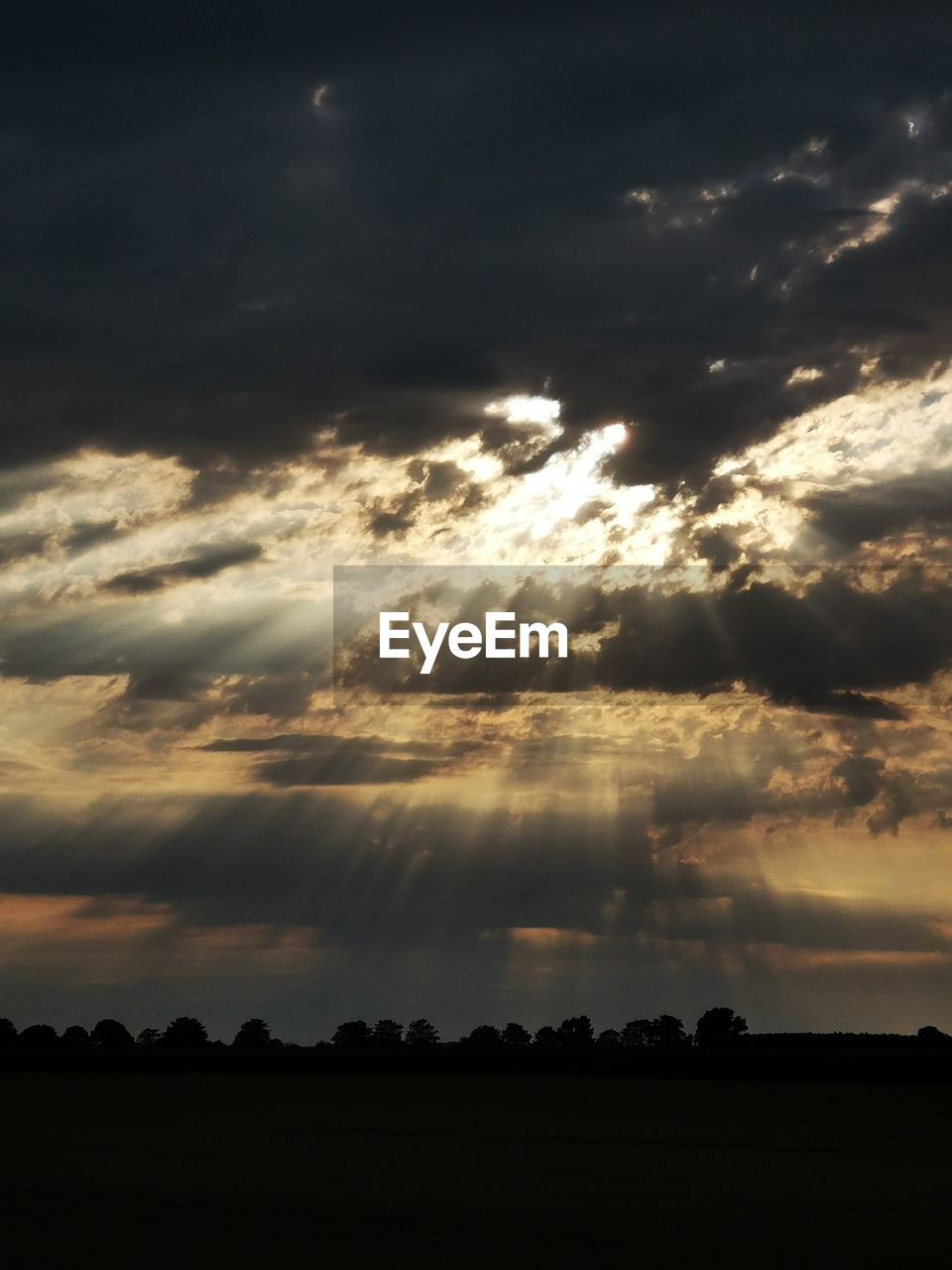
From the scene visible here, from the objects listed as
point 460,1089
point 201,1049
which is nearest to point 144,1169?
point 460,1089

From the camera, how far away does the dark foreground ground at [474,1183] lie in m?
28.9

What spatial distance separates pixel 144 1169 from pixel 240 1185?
4.89 meters

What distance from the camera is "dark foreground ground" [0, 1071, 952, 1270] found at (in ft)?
94.9

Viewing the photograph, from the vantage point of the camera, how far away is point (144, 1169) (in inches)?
1658

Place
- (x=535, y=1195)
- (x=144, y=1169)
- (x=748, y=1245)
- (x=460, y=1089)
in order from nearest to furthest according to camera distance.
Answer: (x=748, y=1245) → (x=535, y=1195) → (x=144, y=1169) → (x=460, y=1089)

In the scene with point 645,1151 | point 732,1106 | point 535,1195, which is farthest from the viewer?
point 732,1106

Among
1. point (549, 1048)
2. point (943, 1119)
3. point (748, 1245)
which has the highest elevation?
point (549, 1048)

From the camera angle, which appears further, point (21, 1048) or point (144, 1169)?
point (21, 1048)

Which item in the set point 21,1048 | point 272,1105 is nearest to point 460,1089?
point 272,1105

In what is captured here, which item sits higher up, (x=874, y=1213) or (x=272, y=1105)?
(x=272, y=1105)

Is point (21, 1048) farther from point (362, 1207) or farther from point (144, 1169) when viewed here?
point (362, 1207)

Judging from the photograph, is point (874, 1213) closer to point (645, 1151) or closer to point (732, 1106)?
point (645, 1151)

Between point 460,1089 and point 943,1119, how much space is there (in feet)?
94.8

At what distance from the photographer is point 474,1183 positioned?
38906 mm
